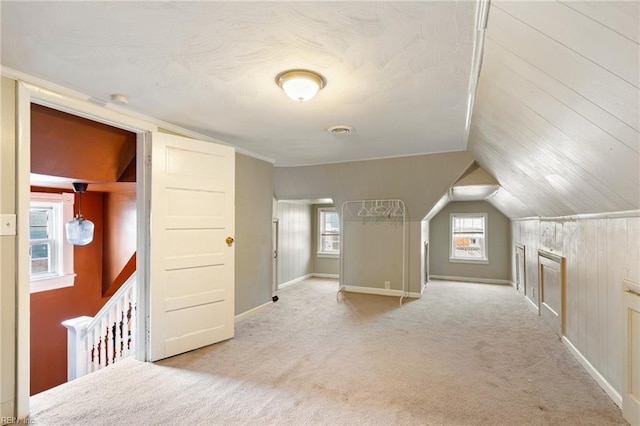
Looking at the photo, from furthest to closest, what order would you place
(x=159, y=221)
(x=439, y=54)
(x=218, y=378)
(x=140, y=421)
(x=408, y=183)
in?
1. (x=408, y=183)
2. (x=159, y=221)
3. (x=218, y=378)
4. (x=140, y=421)
5. (x=439, y=54)

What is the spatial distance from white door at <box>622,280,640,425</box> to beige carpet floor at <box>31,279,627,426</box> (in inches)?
5.1

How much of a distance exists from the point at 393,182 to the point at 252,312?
2821 millimetres

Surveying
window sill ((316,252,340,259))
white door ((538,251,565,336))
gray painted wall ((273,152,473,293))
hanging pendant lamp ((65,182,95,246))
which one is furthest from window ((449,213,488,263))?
hanging pendant lamp ((65,182,95,246))

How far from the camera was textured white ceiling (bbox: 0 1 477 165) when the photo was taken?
1.38 metres

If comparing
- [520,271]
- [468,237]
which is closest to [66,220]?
[520,271]

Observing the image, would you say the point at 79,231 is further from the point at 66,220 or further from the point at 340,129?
the point at 340,129

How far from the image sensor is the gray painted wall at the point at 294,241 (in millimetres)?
6102

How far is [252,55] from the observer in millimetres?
1737

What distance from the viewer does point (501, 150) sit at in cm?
302

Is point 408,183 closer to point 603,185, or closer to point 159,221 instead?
point 603,185

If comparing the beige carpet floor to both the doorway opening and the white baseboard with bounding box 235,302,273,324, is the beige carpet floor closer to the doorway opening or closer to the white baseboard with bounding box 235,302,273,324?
the white baseboard with bounding box 235,302,273,324

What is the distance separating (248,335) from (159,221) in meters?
1.55

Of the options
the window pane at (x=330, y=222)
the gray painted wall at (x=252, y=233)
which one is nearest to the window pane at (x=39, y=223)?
the gray painted wall at (x=252, y=233)

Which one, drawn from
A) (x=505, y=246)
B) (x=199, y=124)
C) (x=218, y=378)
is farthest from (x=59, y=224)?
(x=505, y=246)
